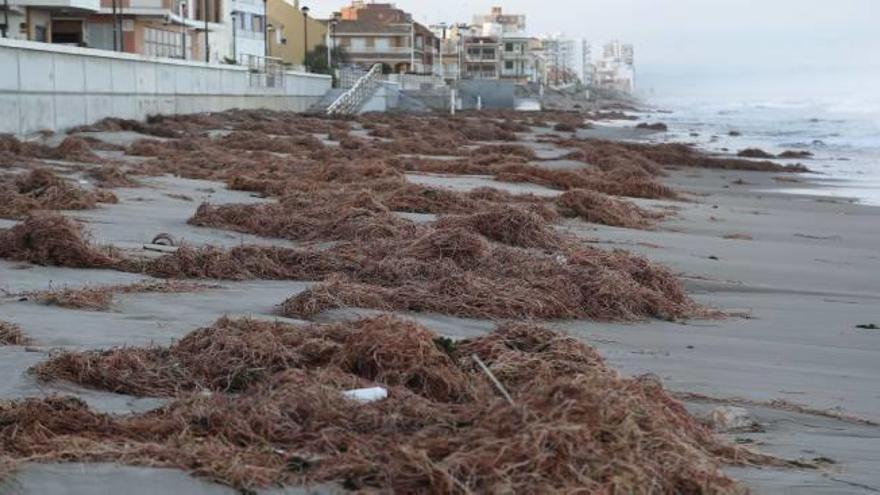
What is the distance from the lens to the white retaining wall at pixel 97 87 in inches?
921

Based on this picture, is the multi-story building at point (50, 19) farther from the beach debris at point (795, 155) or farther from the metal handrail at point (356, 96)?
the beach debris at point (795, 155)

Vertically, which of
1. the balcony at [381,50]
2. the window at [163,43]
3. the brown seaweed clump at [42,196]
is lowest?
the brown seaweed clump at [42,196]

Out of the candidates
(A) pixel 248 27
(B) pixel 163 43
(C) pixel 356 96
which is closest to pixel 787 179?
(B) pixel 163 43

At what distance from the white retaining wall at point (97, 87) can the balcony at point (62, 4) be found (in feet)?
19.3

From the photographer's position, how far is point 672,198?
18.7 meters

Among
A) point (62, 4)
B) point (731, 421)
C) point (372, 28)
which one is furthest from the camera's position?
point (372, 28)

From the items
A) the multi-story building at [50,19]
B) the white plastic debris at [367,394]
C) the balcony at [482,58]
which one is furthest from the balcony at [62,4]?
the balcony at [482,58]

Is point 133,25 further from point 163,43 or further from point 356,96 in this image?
point 356,96

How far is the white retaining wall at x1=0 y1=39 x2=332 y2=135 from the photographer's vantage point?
76.7 ft

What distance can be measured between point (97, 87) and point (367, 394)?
26672 millimetres

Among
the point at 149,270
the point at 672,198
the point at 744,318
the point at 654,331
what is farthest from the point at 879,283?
the point at 672,198

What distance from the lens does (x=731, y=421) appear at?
5137 millimetres

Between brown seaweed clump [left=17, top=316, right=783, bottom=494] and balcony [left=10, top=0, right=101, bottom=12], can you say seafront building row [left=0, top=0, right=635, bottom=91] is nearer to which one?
balcony [left=10, top=0, right=101, bottom=12]

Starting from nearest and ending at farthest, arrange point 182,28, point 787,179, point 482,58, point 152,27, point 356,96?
point 787,179, point 152,27, point 182,28, point 356,96, point 482,58
